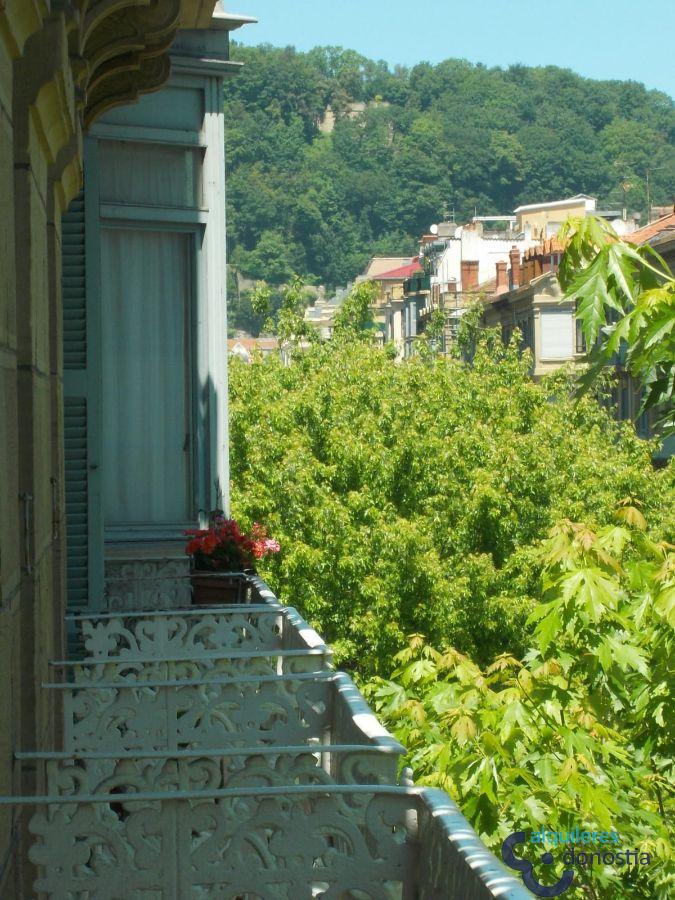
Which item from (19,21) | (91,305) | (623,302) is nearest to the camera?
(19,21)

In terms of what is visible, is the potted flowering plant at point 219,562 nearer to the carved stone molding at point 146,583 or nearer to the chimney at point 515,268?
the carved stone molding at point 146,583

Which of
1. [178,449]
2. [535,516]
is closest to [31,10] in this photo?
[178,449]

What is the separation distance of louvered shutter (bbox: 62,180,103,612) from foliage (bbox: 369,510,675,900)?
94.5 inches

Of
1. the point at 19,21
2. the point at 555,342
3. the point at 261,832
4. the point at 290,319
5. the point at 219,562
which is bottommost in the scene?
the point at 219,562

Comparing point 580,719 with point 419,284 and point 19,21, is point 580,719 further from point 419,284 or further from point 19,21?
point 419,284

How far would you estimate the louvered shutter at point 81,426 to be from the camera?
9.73 m

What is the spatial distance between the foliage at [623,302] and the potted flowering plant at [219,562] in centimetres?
500

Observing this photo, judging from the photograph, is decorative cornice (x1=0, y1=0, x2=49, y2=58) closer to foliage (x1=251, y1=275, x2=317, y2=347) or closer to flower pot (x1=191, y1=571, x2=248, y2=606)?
flower pot (x1=191, y1=571, x2=248, y2=606)

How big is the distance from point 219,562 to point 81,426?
1.42m

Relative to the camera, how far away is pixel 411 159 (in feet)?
528

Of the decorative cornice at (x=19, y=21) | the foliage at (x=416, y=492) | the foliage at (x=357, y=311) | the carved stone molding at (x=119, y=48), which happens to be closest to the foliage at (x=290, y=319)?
the foliage at (x=357, y=311)

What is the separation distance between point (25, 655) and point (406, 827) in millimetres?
1615

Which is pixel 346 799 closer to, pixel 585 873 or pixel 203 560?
pixel 585 873

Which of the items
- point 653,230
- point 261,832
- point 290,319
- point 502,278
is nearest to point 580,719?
point 261,832
